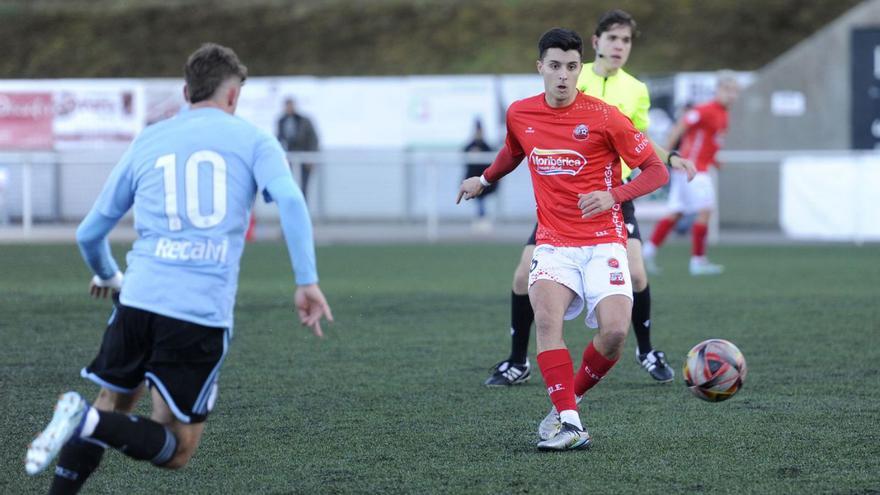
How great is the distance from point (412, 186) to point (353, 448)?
57.4ft

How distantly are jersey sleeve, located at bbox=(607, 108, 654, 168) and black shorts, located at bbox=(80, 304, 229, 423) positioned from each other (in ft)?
7.37

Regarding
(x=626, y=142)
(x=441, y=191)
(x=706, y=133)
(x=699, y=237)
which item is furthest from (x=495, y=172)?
(x=441, y=191)

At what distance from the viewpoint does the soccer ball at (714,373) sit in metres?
5.72

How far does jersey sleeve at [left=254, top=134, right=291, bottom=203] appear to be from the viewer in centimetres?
421

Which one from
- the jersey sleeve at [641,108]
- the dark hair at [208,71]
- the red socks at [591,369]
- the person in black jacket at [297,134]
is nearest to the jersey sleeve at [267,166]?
the dark hair at [208,71]

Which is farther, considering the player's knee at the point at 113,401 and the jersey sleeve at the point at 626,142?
the jersey sleeve at the point at 626,142

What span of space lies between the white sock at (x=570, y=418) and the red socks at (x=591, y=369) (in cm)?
46

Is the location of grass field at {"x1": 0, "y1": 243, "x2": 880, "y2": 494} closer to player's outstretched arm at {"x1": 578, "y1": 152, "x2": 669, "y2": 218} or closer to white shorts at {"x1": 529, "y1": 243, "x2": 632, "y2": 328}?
white shorts at {"x1": 529, "y1": 243, "x2": 632, "y2": 328}

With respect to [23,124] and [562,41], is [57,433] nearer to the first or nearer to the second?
[562,41]

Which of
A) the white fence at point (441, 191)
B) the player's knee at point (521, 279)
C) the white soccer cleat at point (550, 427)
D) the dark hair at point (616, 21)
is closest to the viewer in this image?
the white soccer cleat at point (550, 427)

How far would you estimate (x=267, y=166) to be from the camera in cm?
422

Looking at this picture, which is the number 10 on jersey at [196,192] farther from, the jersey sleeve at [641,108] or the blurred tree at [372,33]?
the blurred tree at [372,33]

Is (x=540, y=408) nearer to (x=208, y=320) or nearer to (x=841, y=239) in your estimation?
(x=208, y=320)

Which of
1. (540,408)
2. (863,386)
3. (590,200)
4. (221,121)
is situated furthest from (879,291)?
(221,121)
